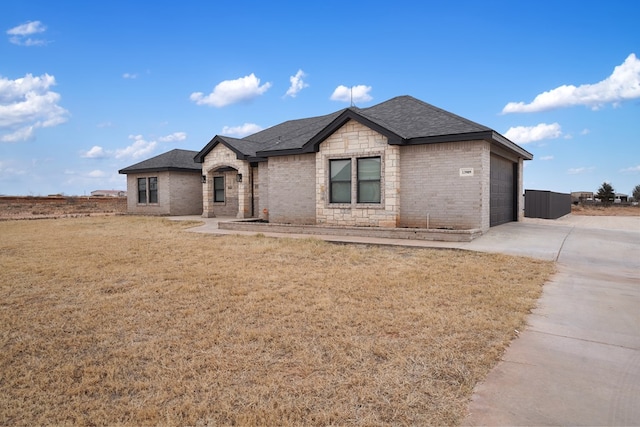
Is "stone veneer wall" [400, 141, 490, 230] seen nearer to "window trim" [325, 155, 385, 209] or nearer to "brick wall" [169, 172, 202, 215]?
"window trim" [325, 155, 385, 209]

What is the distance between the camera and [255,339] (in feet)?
13.7

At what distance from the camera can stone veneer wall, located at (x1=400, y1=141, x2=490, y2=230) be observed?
12.4 meters

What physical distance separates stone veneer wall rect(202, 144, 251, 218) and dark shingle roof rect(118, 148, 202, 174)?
9.77ft

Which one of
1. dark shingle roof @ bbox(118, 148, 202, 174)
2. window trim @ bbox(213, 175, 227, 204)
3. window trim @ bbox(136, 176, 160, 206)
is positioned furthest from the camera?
window trim @ bbox(136, 176, 160, 206)

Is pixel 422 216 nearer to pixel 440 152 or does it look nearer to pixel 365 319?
pixel 440 152

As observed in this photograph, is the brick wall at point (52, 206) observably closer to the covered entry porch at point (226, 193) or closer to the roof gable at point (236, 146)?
the covered entry porch at point (226, 193)

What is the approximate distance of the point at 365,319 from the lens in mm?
4750

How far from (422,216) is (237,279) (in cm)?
828

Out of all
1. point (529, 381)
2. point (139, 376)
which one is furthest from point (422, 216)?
point (139, 376)

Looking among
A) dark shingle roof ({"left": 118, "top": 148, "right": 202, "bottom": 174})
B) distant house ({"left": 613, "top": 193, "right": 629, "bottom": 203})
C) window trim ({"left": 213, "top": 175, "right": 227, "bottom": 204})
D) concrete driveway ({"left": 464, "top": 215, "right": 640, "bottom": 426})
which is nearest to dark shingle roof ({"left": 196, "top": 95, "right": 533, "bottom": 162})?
window trim ({"left": 213, "top": 175, "right": 227, "bottom": 204})

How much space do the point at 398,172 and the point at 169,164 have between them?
17.3 metres

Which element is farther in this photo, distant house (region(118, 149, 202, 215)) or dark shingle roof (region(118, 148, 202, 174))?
distant house (region(118, 149, 202, 215))

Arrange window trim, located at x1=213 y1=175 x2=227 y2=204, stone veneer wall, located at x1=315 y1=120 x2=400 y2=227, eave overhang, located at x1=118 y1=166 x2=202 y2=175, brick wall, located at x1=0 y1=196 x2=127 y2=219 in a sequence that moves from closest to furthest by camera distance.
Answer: stone veneer wall, located at x1=315 y1=120 x2=400 y2=227 → window trim, located at x1=213 y1=175 x2=227 y2=204 → eave overhang, located at x1=118 y1=166 x2=202 y2=175 → brick wall, located at x1=0 y1=196 x2=127 y2=219

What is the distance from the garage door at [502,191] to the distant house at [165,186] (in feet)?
62.1
